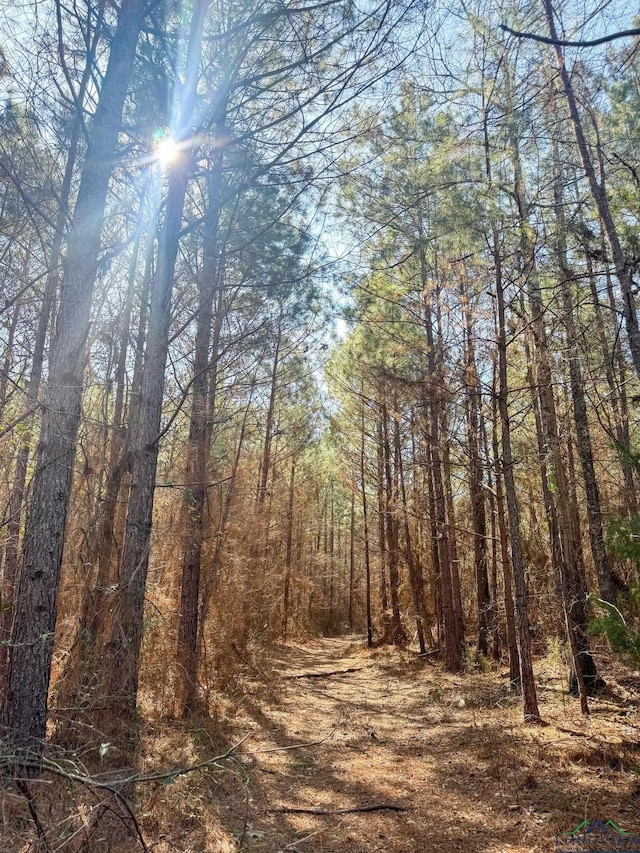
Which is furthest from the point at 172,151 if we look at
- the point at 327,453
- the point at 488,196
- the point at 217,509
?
the point at 327,453

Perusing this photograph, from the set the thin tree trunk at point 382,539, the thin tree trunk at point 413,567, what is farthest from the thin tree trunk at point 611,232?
the thin tree trunk at point 382,539

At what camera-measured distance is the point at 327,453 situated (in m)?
19.7

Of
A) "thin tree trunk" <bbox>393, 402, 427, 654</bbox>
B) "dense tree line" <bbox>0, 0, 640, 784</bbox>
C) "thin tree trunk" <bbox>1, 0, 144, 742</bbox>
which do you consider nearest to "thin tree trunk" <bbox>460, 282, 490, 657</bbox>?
"dense tree line" <bbox>0, 0, 640, 784</bbox>

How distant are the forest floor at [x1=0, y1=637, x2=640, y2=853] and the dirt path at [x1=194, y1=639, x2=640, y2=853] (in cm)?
2

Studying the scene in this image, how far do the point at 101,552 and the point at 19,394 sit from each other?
2.43m

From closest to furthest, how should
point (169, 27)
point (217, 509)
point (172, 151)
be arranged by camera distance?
point (169, 27) < point (172, 151) < point (217, 509)

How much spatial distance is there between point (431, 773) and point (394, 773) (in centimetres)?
38

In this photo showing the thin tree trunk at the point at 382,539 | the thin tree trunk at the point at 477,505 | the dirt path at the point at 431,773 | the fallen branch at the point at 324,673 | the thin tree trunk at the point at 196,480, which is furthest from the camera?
the thin tree trunk at the point at 382,539

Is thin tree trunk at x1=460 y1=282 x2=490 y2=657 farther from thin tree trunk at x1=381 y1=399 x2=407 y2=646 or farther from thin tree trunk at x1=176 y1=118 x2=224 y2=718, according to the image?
thin tree trunk at x1=176 y1=118 x2=224 y2=718

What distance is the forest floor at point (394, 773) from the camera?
12.3 feet

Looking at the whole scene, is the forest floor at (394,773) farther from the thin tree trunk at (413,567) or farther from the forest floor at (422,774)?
the thin tree trunk at (413,567)

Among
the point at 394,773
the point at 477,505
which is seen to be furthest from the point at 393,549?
the point at 394,773

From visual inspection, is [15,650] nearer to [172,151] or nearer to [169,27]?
[172,151]

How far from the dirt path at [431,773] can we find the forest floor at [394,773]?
0.05ft
